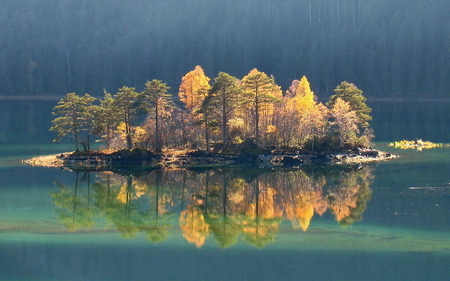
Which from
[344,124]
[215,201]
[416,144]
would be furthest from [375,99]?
[215,201]

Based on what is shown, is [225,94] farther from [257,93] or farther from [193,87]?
[193,87]

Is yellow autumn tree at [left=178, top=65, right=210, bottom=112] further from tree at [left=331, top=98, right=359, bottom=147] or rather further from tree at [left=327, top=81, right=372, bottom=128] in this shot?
tree at [left=327, top=81, right=372, bottom=128]

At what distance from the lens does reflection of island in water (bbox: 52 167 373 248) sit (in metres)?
40.3

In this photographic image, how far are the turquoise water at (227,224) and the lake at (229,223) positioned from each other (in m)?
0.07

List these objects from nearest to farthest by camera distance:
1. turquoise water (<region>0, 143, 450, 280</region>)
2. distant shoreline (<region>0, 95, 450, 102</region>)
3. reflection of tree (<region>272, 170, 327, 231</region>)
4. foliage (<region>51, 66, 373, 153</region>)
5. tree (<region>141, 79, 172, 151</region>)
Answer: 1. turquoise water (<region>0, 143, 450, 280</region>)
2. reflection of tree (<region>272, 170, 327, 231</region>)
3. tree (<region>141, 79, 172, 151</region>)
4. foliage (<region>51, 66, 373, 153</region>)
5. distant shoreline (<region>0, 95, 450, 102</region>)

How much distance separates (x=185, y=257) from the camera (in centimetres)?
3406

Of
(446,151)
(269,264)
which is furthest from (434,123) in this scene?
(269,264)

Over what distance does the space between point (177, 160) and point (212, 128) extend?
19.6ft

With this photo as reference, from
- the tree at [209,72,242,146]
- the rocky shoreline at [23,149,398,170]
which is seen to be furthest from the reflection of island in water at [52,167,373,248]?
the tree at [209,72,242,146]

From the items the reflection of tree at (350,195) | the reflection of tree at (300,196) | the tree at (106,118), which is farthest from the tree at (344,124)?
the tree at (106,118)

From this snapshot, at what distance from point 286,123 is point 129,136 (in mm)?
14287

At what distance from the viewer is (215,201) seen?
48312 millimetres

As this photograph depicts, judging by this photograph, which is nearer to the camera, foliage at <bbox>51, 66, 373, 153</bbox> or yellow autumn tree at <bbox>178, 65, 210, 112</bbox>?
foliage at <bbox>51, 66, 373, 153</bbox>

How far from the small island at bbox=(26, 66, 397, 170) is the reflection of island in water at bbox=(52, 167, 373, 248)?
5148 mm
